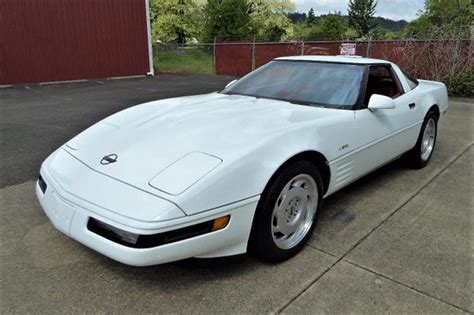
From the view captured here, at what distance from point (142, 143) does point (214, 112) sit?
70cm

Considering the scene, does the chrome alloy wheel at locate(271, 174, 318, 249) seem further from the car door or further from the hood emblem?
the hood emblem

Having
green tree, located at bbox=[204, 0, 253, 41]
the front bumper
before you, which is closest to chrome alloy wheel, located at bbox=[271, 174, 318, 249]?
the front bumper

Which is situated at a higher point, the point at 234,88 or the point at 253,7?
the point at 253,7

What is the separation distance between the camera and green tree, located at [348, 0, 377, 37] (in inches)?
2296

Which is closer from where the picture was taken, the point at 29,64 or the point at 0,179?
the point at 0,179

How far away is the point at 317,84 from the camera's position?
3473 millimetres

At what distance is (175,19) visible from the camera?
115ft

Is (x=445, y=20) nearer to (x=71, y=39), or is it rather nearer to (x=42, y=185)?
(x=71, y=39)

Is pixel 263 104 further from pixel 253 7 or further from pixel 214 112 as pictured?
pixel 253 7

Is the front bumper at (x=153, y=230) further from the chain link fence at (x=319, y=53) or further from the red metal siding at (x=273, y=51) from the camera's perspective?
the red metal siding at (x=273, y=51)

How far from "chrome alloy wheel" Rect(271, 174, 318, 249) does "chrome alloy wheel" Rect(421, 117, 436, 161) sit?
2.31m

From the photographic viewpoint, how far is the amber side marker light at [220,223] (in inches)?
82.3

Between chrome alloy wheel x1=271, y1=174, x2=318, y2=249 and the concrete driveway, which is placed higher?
chrome alloy wheel x1=271, y1=174, x2=318, y2=249

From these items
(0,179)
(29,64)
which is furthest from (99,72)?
(0,179)
